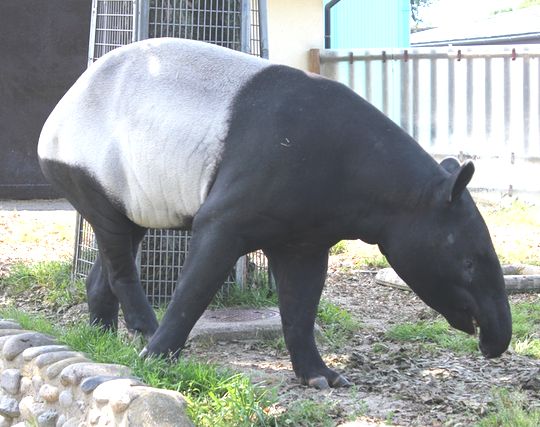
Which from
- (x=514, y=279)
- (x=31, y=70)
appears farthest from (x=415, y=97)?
(x=514, y=279)

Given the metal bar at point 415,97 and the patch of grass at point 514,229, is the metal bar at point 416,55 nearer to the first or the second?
the metal bar at point 415,97

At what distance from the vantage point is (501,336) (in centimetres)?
543

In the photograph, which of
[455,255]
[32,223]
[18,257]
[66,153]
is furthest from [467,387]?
[32,223]

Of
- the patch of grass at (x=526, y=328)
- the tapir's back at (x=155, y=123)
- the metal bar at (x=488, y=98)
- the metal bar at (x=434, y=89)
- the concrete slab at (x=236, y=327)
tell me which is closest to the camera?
the tapir's back at (x=155, y=123)

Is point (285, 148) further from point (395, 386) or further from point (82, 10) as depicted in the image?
point (82, 10)

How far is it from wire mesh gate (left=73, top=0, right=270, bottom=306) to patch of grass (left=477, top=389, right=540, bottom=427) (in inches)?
121

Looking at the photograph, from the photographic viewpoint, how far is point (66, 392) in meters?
5.08

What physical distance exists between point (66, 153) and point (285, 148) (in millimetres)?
1463

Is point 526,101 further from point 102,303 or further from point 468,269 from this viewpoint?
point 468,269

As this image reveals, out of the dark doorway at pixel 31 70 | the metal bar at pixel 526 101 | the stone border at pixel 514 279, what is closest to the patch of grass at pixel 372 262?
the stone border at pixel 514 279

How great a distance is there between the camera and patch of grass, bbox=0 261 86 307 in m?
8.39

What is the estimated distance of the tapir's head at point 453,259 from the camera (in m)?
5.38

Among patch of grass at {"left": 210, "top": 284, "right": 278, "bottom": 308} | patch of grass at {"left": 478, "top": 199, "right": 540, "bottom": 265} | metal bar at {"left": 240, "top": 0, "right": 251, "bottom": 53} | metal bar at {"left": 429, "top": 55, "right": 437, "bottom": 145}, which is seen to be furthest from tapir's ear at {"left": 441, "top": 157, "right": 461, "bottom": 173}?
metal bar at {"left": 429, "top": 55, "right": 437, "bottom": 145}

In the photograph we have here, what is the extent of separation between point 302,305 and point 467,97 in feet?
27.4
